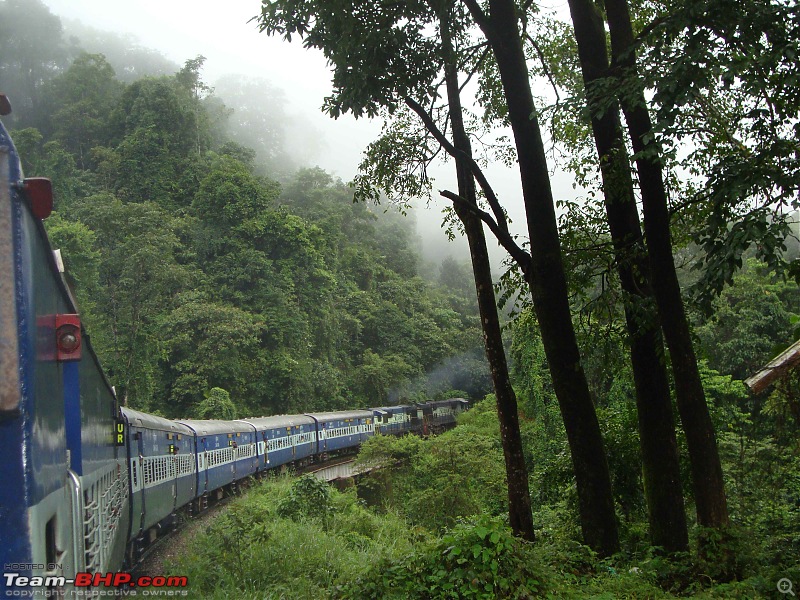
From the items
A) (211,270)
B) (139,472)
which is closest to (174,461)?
(139,472)

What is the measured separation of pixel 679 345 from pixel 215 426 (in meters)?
12.6

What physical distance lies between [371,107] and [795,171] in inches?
178

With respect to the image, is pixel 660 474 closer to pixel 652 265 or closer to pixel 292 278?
pixel 652 265

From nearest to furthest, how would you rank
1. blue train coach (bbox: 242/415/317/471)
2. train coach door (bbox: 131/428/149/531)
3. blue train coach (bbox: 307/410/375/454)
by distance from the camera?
train coach door (bbox: 131/428/149/531)
blue train coach (bbox: 242/415/317/471)
blue train coach (bbox: 307/410/375/454)

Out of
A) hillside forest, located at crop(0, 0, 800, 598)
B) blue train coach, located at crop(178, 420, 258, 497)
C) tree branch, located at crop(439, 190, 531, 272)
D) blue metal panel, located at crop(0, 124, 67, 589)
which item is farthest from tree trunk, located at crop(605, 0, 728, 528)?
blue train coach, located at crop(178, 420, 258, 497)

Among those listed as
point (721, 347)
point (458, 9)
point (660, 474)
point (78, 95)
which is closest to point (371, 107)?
point (458, 9)

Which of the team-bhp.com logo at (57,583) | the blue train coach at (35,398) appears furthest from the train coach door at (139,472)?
the blue train coach at (35,398)

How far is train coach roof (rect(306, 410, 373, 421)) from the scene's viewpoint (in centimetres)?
2538

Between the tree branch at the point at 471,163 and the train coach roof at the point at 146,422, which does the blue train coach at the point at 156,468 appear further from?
the tree branch at the point at 471,163

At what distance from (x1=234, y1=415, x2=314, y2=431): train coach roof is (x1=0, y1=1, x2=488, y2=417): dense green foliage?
14.2 ft

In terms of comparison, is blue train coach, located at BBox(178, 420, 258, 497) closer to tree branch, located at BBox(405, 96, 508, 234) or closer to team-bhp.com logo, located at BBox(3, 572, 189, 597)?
tree branch, located at BBox(405, 96, 508, 234)

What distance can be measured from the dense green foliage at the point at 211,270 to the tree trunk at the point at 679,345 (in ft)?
66.5

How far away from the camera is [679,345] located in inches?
269

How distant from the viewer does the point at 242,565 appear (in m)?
8.38
